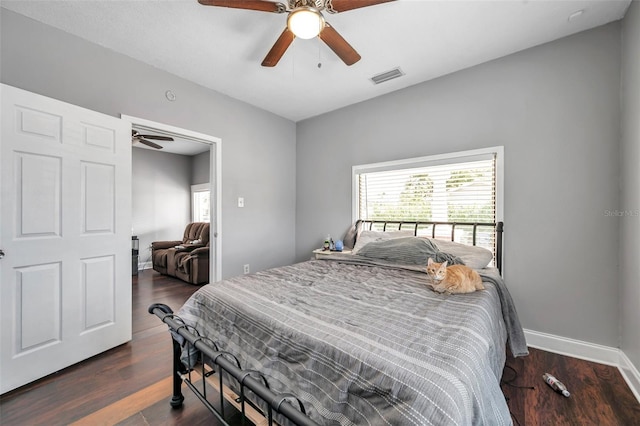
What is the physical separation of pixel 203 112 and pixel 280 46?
5.19ft

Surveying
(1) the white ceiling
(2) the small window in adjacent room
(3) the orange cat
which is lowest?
(3) the orange cat

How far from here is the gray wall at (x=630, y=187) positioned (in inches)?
71.3

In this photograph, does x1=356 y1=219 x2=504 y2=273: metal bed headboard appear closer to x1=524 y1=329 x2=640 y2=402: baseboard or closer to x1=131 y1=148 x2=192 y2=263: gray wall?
x1=524 y1=329 x2=640 y2=402: baseboard

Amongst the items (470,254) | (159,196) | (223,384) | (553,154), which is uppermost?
(553,154)

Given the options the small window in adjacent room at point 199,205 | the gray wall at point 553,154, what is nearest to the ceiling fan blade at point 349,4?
the gray wall at point 553,154

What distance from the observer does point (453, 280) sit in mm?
1666

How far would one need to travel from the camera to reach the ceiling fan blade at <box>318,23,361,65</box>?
1.81 metres

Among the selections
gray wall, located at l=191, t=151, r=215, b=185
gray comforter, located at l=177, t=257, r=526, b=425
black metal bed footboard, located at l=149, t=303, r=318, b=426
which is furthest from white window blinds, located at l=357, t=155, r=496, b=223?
gray wall, located at l=191, t=151, r=215, b=185

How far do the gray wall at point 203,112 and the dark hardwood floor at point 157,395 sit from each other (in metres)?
1.42

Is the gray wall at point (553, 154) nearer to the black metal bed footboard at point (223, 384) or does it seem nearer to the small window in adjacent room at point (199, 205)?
the black metal bed footboard at point (223, 384)

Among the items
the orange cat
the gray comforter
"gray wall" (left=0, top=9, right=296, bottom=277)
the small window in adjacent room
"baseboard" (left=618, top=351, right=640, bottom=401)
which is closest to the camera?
the gray comforter

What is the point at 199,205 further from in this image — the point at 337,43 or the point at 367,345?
the point at 367,345

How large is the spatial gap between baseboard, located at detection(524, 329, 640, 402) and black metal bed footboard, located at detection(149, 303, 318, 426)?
243 cm

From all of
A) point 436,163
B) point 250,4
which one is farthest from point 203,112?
point 436,163
